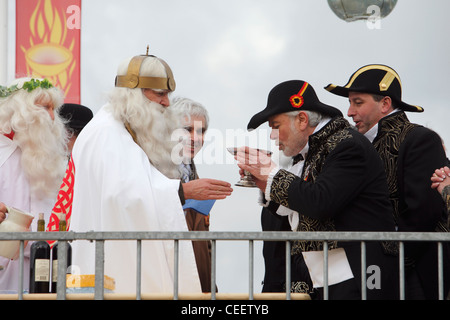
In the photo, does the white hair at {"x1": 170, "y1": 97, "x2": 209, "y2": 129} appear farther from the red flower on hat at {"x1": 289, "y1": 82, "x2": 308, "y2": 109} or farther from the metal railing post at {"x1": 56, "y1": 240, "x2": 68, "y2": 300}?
the metal railing post at {"x1": 56, "y1": 240, "x2": 68, "y2": 300}

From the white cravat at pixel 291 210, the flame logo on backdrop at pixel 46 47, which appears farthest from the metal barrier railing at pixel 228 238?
the flame logo on backdrop at pixel 46 47

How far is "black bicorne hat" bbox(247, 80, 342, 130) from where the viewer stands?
5406 mm

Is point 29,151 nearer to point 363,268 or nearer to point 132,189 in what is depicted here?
point 132,189

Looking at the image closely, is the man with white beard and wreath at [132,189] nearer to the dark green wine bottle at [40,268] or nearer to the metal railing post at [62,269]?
the dark green wine bottle at [40,268]

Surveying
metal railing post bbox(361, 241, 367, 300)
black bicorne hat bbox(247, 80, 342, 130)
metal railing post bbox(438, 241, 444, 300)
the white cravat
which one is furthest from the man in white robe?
metal railing post bbox(438, 241, 444, 300)

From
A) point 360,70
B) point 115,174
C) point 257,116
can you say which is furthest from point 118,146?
point 360,70

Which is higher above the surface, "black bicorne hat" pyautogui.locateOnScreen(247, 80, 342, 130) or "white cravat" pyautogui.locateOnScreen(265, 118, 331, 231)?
"black bicorne hat" pyautogui.locateOnScreen(247, 80, 342, 130)

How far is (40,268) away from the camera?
5.00m

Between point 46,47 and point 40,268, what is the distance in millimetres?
4498

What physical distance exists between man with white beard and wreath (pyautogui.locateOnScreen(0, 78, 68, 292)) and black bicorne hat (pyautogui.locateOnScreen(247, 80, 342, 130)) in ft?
6.03

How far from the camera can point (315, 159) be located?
5.09 meters

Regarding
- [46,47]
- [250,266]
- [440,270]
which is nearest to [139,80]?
[250,266]
